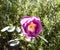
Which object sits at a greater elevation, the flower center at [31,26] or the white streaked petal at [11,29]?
the flower center at [31,26]

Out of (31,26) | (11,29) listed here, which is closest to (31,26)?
(31,26)

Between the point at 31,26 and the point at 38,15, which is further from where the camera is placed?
the point at 38,15

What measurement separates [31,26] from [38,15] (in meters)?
0.19

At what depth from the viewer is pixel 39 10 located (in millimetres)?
1866

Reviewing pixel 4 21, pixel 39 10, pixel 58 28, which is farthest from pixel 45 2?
pixel 4 21

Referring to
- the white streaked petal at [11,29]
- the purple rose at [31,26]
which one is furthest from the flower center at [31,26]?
the white streaked petal at [11,29]

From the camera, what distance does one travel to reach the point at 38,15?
1.86 meters

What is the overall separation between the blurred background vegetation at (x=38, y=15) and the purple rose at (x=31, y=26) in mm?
80

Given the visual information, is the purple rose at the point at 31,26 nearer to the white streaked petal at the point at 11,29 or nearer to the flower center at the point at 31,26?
the flower center at the point at 31,26

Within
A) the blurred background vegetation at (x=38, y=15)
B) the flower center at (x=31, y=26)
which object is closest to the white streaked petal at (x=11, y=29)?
the blurred background vegetation at (x=38, y=15)

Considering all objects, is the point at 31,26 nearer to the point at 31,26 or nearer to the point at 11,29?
the point at 31,26

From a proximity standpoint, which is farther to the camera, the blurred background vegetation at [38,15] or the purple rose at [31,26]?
the blurred background vegetation at [38,15]

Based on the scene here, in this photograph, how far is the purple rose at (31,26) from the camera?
1.67 m

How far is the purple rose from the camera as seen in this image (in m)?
1.67
